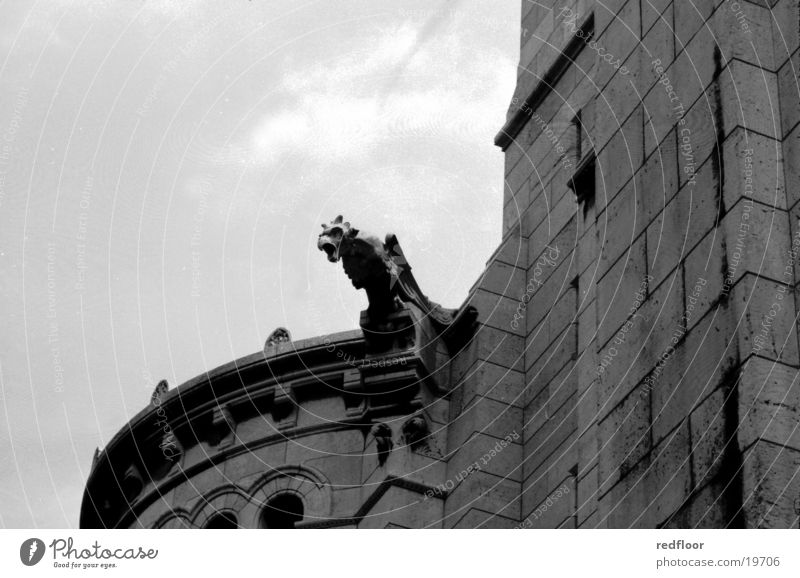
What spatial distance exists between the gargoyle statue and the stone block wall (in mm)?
5092

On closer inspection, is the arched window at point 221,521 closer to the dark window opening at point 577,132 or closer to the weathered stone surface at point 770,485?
the dark window opening at point 577,132

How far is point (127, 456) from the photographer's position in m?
33.6

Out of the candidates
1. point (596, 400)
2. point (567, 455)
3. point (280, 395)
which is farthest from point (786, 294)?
point (280, 395)

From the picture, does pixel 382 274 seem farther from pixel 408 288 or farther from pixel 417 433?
pixel 417 433

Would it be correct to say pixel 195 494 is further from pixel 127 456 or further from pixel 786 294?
pixel 786 294

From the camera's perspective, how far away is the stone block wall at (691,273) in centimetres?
1314

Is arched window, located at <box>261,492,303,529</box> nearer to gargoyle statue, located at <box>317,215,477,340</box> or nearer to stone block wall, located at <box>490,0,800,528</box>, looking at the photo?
gargoyle statue, located at <box>317,215,477,340</box>

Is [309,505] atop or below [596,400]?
atop

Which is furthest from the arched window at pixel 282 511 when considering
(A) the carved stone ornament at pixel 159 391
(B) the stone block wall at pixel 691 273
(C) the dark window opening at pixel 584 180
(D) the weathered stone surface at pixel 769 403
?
(D) the weathered stone surface at pixel 769 403

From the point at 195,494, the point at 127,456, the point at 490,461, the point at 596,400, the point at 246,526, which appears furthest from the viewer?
the point at 127,456

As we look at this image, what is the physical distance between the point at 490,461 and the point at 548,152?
588 centimetres
